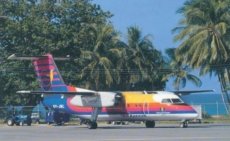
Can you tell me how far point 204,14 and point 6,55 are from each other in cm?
2355

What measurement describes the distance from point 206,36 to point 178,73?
10.8 meters

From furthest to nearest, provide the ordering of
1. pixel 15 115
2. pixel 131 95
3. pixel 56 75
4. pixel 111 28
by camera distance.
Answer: pixel 111 28 → pixel 15 115 → pixel 56 75 → pixel 131 95

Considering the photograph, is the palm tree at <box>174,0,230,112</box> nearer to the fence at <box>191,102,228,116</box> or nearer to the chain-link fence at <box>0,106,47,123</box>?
the fence at <box>191,102,228,116</box>

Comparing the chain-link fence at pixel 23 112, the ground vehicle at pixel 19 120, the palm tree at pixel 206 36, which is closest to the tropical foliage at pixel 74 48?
the chain-link fence at pixel 23 112

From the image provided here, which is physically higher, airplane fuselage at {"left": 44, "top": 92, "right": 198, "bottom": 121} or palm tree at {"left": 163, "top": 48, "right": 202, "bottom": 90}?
palm tree at {"left": 163, "top": 48, "right": 202, "bottom": 90}

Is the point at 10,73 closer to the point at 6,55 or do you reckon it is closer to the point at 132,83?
the point at 6,55

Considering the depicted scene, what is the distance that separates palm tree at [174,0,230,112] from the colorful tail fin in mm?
18903

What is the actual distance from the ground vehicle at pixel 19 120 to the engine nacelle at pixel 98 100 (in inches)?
411

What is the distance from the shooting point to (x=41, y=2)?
238 feet

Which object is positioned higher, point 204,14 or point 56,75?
point 204,14

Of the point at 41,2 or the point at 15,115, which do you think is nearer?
the point at 15,115

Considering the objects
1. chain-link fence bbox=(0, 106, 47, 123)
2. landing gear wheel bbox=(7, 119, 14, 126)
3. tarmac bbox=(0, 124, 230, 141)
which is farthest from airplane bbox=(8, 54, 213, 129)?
chain-link fence bbox=(0, 106, 47, 123)

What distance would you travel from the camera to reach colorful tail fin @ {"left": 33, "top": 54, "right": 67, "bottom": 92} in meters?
49.8

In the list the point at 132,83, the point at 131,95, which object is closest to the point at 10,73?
the point at 132,83
